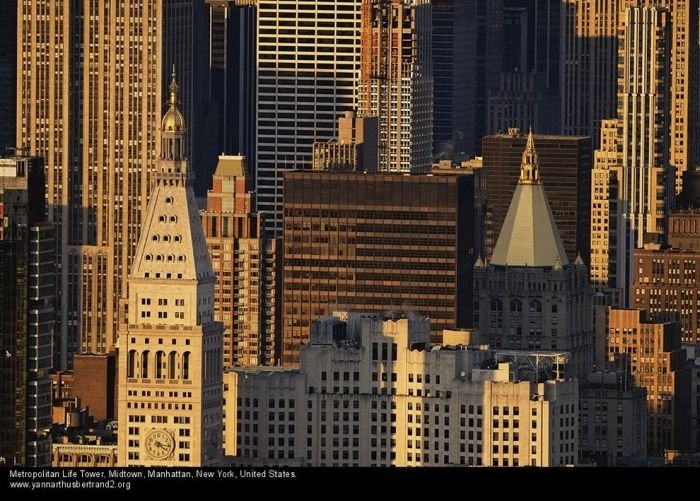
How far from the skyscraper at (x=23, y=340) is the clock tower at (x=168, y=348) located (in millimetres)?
19138

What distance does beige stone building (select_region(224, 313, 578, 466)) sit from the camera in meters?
161

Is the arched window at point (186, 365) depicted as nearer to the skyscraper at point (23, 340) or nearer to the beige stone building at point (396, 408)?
the beige stone building at point (396, 408)

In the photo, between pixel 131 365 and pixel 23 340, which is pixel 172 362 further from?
pixel 23 340

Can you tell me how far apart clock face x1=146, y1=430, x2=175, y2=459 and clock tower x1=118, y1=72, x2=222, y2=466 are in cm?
5

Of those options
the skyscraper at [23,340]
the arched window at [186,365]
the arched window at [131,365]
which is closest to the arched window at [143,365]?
the arched window at [131,365]

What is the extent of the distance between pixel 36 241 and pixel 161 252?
36.3 m

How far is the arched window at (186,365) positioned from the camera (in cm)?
15700

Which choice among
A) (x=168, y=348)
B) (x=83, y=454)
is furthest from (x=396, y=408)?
(x=83, y=454)

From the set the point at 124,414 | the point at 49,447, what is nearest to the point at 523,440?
the point at 124,414
